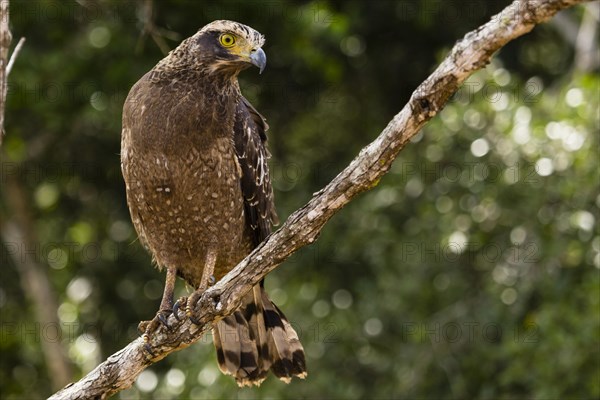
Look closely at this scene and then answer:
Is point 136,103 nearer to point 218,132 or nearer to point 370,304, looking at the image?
point 218,132

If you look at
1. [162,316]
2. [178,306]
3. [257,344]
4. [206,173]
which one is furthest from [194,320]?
[257,344]

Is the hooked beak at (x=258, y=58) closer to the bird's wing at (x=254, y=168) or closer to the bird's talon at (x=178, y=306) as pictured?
the bird's wing at (x=254, y=168)

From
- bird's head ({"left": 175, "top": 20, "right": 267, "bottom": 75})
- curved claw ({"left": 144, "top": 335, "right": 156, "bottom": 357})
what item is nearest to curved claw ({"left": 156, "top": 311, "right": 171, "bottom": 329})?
curved claw ({"left": 144, "top": 335, "right": 156, "bottom": 357})

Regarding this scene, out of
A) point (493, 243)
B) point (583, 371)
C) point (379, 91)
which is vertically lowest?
point (583, 371)

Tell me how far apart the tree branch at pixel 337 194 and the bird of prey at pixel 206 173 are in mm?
188

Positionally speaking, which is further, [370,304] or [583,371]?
[370,304]

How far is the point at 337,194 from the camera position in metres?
4.88

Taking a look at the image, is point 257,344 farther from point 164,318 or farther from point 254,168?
point 254,168

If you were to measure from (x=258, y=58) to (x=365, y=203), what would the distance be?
3.43m

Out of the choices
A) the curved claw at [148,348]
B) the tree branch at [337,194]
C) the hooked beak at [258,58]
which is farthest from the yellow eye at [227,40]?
the curved claw at [148,348]

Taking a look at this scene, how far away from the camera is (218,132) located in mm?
5938

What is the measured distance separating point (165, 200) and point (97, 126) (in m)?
4.41

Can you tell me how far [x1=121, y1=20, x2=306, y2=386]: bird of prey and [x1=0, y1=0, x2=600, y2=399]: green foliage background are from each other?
5.47ft

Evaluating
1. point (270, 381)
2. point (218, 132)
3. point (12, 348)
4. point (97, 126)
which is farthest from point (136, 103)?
point (12, 348)
